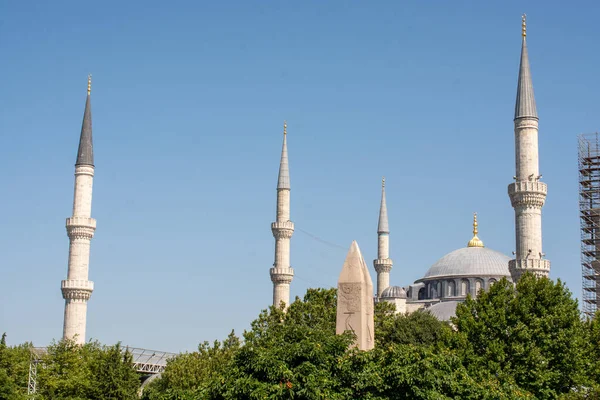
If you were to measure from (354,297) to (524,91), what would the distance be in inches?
1020

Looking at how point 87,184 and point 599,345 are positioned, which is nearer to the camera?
point 599,345

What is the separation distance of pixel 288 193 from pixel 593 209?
16264 mm

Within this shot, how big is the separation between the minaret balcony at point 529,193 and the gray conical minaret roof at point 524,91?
3056 mm

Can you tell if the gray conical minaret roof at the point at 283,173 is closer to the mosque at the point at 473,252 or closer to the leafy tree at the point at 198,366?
the mosque at the point at 473,252

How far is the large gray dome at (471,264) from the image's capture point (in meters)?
66.1

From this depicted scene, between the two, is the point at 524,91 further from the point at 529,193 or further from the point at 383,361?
the point at 383,361

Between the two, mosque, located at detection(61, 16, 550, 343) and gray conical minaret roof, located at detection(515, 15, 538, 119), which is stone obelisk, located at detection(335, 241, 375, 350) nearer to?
mosque, located at detection(61, 16, 550, 343)

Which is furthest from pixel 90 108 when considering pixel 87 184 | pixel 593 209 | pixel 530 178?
pixel 593 209

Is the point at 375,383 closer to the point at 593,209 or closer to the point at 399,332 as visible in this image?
the point at 399,332

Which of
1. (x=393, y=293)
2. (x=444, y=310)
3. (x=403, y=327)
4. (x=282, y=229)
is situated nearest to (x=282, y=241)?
(x=282, y=229)

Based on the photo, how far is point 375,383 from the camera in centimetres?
1808

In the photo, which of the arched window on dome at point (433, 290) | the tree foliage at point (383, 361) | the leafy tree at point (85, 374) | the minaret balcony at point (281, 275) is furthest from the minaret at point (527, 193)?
the arched window on dome at point (433, 290)

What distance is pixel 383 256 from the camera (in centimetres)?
6169

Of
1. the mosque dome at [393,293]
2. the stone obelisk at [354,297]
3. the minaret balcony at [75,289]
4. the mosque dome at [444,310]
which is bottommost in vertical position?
the stone obelisk at [354,297]
